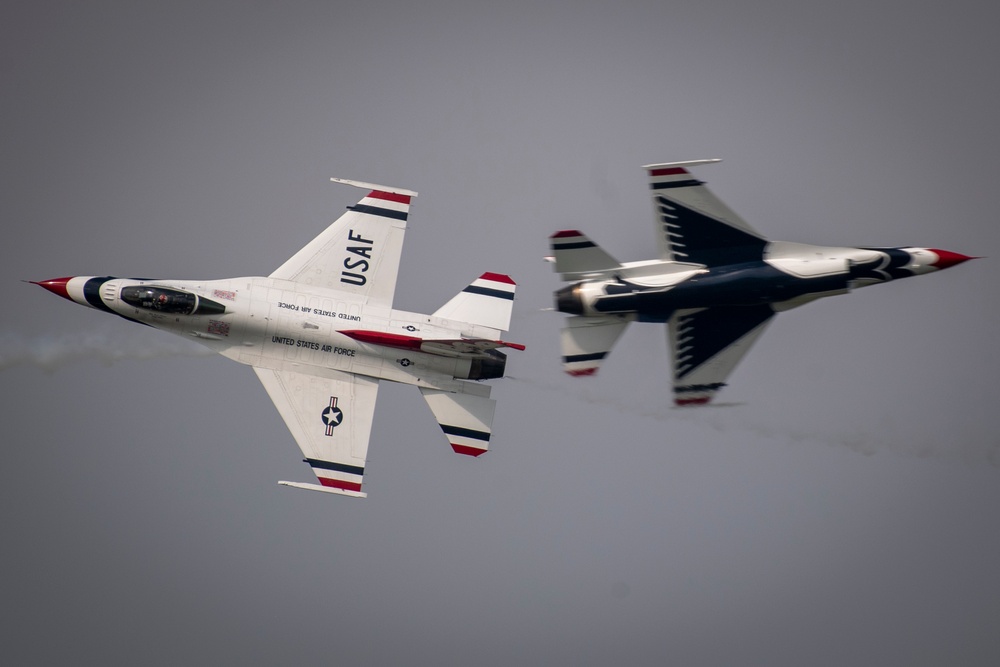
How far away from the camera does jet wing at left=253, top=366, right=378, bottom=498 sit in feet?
128

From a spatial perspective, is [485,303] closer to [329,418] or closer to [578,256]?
[578,256]

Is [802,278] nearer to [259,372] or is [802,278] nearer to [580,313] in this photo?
[580,313]

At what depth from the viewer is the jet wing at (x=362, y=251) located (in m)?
39.2

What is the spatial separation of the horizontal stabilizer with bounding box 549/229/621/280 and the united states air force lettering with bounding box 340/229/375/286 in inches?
194

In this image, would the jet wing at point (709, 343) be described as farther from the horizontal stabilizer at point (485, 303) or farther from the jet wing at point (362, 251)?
the jet wing at point (362, 251)

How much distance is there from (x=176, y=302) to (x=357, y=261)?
4732 millimetres

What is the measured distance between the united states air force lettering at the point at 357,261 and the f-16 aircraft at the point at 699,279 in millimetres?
4972

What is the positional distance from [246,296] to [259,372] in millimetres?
1987

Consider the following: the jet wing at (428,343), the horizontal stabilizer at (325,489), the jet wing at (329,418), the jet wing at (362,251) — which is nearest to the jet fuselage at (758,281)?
the jet wing at (428,343)

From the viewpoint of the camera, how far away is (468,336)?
126 feet

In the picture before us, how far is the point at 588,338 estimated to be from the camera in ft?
127

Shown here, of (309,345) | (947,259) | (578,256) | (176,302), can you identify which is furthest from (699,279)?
(176,302)

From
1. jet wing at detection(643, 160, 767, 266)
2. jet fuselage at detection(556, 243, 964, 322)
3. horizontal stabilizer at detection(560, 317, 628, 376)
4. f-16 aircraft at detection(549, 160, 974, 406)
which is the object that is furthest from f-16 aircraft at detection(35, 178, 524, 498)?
jet wing at detection(643, 160, 767, 266)

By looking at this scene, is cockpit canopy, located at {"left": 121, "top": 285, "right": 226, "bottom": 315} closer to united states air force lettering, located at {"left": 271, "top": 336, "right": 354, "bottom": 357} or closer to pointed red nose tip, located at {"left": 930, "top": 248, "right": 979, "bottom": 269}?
united states air force lettering, located at {"left": 271, "top": 336, "right": 354, "bottom": 357}
